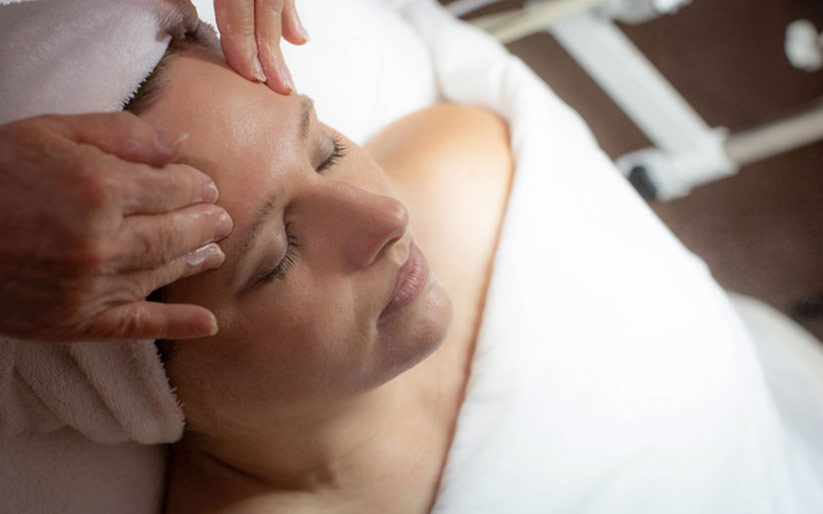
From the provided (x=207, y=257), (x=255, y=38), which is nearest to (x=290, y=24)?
(x=255, y=38)

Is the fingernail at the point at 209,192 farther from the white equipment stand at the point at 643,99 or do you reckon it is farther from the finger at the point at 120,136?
the white equipment stand at the point at 643,99

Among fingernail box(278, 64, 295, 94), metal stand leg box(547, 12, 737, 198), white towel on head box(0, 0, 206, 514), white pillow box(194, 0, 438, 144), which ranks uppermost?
metal stand leg box(547, 12, 737, 198)

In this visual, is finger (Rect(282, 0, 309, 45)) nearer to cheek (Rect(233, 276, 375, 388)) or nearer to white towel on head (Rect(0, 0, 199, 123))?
white towel on head (Rect(0, 0, 199, 123))

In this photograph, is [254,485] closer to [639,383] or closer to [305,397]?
[305,397]

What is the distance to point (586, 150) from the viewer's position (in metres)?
1.23

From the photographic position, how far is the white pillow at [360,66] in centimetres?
116

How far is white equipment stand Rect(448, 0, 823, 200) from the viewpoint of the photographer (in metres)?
1.30

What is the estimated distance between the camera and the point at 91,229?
498 millimetres

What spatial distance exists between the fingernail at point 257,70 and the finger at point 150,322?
0.27m

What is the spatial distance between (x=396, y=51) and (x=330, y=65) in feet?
0.51

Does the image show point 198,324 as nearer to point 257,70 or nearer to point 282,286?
point 282,286

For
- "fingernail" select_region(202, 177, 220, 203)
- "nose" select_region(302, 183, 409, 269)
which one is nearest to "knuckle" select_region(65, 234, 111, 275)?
"fingernail" select_region(202, 177, 220, 203)

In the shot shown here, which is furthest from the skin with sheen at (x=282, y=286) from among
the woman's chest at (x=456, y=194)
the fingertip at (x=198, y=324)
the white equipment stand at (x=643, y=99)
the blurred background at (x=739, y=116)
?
the blurred background at (x=739, y=116)

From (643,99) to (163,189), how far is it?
1074 mm
